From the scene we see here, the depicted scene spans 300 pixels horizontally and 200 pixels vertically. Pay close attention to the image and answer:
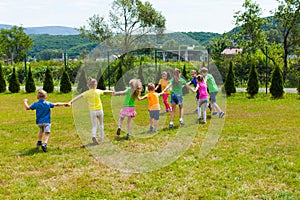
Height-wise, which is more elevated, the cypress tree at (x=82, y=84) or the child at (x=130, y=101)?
the cypress tree at (x=82, y=84)

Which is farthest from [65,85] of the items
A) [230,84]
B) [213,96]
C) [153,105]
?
[153,105]

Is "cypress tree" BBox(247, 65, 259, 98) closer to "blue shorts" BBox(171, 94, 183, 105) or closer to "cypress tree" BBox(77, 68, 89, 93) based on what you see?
"blue shorts" BBox(171, 94, 183, 105)

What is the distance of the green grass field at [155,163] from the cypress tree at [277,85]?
766cm

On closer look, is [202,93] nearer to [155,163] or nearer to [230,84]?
[155,163]

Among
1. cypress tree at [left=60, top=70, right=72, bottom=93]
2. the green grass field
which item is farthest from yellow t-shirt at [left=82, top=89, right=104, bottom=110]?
cypress tree at [left=60, top=70, right=72, bottom=93]

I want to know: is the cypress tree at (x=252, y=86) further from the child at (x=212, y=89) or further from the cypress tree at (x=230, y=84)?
the child at (x=212, y=89)

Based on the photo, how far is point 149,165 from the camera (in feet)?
19.1

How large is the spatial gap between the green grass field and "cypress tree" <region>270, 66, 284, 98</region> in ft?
25.1

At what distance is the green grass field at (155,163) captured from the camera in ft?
15.3

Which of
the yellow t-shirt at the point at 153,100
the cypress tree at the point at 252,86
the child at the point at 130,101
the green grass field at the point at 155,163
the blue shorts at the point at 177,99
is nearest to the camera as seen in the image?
the green grass field at the point at 155,163

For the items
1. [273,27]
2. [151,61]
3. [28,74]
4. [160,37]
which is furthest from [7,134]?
[273,27]

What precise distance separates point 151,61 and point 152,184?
10.3m

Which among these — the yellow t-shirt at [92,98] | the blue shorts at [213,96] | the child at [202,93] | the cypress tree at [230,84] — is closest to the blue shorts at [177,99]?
the child at [202,93]

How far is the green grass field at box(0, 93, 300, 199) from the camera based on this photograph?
184 inches
